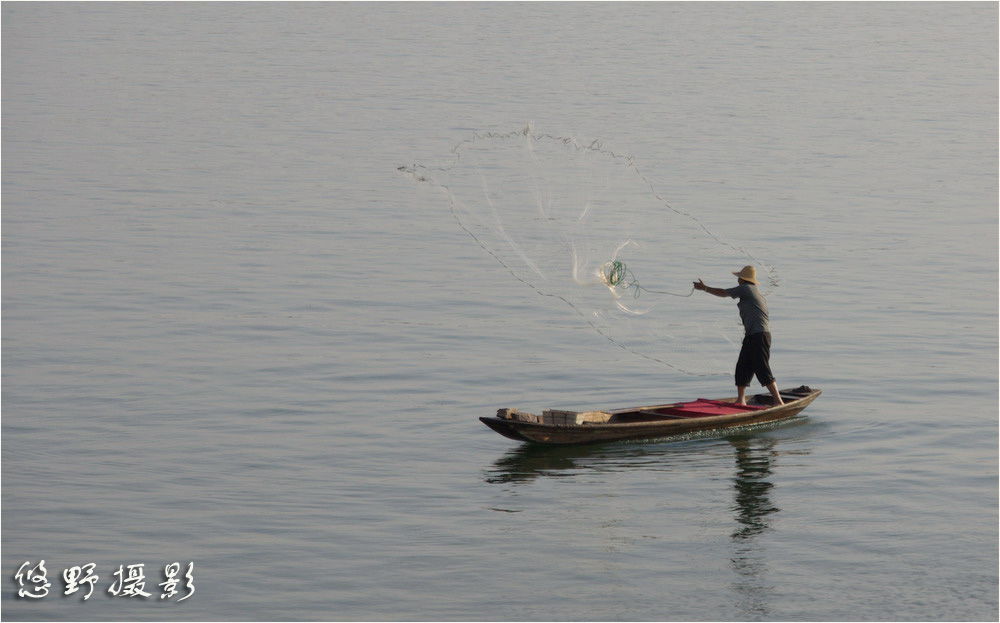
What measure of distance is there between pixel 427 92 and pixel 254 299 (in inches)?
1059

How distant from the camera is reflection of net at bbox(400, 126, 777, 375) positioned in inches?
878

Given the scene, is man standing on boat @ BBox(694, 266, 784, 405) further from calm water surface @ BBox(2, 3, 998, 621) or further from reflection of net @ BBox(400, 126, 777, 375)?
reflection of net @ BBox(400, 126, 777, 375)

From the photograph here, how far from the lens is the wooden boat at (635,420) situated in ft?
60.4

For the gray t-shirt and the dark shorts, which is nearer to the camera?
the gray t-shirt

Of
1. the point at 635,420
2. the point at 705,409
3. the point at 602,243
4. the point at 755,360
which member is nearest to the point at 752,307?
the point at 755,360

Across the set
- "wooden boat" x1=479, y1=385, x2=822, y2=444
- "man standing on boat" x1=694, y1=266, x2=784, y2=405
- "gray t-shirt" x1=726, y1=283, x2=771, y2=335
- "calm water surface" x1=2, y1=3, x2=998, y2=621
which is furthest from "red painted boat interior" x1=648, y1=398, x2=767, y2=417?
"gray t-shirt" x1=726, y1=283, x2=771, y2=335

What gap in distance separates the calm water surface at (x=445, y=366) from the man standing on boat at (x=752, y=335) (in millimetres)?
754

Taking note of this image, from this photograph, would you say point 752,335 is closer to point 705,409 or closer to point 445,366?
point 705,409

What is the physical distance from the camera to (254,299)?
89.7 feet

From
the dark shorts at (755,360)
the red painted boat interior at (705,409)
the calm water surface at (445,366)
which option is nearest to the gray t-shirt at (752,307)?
the dark shorts at (755,360)

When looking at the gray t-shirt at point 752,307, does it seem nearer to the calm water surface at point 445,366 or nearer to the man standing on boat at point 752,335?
the man standing on boat at point 752,335

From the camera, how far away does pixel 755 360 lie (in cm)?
1970

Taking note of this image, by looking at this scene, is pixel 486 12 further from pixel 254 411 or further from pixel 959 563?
pixel 959 563

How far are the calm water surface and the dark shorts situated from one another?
0.75 meters
